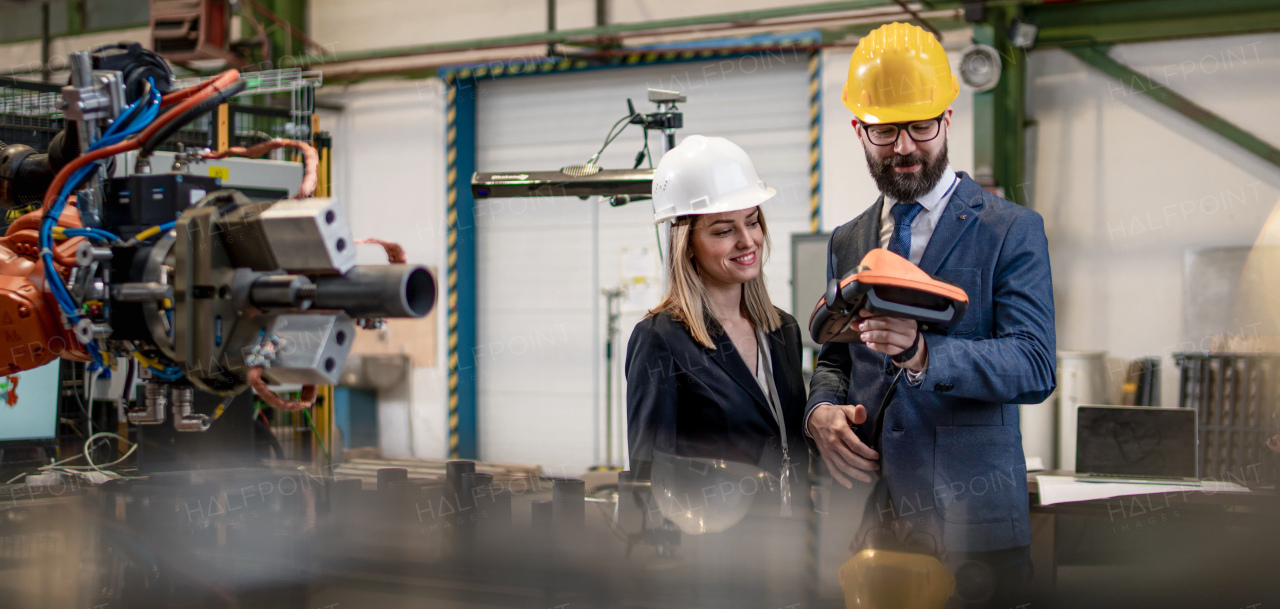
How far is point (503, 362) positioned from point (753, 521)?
507cm

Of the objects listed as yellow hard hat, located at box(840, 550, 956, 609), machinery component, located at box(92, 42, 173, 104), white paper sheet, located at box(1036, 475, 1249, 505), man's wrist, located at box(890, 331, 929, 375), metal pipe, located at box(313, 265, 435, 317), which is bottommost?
white paper sheet, located at box(1036, 475, 1249, 505)

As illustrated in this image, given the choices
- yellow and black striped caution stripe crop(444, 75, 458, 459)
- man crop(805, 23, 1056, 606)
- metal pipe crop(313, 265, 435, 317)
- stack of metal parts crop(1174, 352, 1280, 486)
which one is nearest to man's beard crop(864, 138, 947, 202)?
man crop(805, 23, 1056, 606)

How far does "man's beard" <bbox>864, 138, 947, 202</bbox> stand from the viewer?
4.72 ft

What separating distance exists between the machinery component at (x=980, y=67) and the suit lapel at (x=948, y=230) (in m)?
3.12

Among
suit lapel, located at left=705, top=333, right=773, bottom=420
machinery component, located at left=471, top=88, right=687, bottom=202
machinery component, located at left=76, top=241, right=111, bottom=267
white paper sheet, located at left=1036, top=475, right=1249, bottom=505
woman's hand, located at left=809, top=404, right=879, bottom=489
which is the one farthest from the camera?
machinery component, located at left=471, top=88, right=687, bottom=202

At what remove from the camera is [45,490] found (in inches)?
59.8

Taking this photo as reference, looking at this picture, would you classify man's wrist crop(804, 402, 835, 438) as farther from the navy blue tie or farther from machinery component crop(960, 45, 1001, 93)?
machinery component crop(960, 45, 1001, 93)

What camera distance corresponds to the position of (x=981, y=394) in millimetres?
1251

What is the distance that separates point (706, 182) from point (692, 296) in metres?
0.21

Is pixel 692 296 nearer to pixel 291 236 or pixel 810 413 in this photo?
pixel 810 413

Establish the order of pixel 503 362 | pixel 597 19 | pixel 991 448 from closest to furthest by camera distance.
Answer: pixel 991 448 → pixel 597 19 → pixel 503 362

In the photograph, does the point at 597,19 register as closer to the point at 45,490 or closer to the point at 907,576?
the point at 45,490

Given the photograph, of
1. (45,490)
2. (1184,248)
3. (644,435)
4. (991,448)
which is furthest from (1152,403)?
(45,490)

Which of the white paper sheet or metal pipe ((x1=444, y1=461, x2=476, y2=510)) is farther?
the white paper sheet
